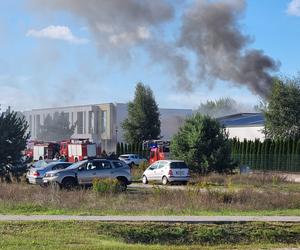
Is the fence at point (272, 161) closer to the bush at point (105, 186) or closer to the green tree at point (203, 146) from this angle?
the green tree at point (203, 146)

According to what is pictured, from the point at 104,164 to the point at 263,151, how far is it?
1072 inches

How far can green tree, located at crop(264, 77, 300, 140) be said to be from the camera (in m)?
53.9

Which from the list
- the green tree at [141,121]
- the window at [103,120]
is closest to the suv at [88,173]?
the green tree at [141,121]

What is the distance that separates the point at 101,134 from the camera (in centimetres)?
9738

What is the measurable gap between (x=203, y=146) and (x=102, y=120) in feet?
200

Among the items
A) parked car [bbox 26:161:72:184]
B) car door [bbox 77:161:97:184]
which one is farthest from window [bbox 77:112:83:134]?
car door [bbox 77:161:97:184]

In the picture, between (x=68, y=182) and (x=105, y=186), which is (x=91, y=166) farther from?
(x=105, y=186)

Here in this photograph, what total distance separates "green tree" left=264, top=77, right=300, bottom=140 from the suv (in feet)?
91.4

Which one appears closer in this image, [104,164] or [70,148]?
[104,164]

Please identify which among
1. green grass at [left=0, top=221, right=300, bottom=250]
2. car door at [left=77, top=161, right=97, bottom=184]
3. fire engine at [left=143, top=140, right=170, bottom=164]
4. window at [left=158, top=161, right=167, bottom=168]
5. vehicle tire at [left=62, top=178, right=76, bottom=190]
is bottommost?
green grass at [left=0, top=221, right=300, bottom=250]

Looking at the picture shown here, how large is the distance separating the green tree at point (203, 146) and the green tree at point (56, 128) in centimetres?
6558

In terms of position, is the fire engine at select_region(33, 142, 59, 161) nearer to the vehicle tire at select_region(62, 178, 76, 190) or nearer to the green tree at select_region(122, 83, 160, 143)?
the green tree at select_region(122, 83, 160, 143)

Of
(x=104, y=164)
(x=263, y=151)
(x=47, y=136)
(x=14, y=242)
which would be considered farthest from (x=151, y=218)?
(x=47, y=136)

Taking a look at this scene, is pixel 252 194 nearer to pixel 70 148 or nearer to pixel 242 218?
pixel 242 218
